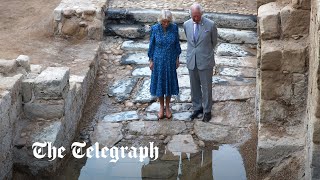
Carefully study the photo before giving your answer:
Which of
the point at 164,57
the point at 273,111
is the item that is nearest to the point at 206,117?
the point at 164,57

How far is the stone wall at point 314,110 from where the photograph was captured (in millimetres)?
A: 4797

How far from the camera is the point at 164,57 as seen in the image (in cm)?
745

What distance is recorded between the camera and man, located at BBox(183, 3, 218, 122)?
7.16 metres

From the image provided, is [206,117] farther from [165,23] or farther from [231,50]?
[231,50]

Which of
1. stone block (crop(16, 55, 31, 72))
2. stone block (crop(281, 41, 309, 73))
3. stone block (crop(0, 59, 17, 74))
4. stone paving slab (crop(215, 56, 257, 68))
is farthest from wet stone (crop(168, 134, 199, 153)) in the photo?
stone paving slab (crop(215, 56, 257, 68))

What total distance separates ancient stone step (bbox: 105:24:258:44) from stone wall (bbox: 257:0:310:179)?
4.31 meters

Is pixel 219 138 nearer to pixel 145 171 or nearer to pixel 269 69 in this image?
pixel 145 171

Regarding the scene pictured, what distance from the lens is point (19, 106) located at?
21.2ft

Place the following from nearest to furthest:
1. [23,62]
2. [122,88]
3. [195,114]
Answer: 1. [23,62]
2. [195,114]
3. [122,88]

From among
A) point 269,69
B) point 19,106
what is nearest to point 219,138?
point 269,69

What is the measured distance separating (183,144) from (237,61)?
2941 millimetres

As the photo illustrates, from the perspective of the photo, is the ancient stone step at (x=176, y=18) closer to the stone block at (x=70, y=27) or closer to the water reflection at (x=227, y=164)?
the stone block at (x=70, y=27)

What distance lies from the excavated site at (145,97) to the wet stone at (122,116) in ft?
0.05

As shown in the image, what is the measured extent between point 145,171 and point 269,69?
182 cm
